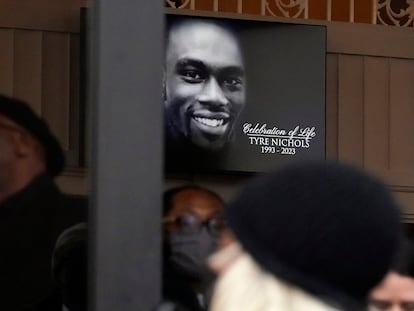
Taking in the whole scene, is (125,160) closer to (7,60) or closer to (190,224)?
(190,224)

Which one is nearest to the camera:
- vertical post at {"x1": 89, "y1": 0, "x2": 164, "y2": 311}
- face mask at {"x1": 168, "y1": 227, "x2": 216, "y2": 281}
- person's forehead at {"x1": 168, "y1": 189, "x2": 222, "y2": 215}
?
vertical post at {"x1": 89, "y1": 0, "x2": 164, "y2": 311}

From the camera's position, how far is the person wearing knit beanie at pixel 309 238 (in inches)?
47.9

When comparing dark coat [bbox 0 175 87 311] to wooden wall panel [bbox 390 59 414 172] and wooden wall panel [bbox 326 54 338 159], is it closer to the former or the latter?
wooden wall panel [bbox 326 54 338 159]

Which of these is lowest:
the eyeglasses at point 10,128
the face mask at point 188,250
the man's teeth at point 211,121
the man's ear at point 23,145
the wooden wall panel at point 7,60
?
the face mask at point 188,250

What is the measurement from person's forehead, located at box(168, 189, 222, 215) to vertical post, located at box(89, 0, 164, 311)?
3.74 feet

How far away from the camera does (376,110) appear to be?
5141 millimetres

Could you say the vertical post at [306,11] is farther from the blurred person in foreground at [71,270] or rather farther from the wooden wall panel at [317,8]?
the blurred person in foreground at [71,270]

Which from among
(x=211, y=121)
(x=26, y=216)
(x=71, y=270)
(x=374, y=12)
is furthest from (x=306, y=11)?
(x=71, y=270)

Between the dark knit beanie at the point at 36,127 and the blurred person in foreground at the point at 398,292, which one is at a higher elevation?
the dark knit beanie at the point at 36,127

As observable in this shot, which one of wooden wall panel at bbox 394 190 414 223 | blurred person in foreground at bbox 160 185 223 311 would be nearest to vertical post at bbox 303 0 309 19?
wooden wall panel at bbox 394 190 414 223

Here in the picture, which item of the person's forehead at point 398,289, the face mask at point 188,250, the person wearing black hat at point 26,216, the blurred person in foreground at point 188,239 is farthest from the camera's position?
the person wearing black hat at point 26,216

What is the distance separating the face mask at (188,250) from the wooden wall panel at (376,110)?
2076mm

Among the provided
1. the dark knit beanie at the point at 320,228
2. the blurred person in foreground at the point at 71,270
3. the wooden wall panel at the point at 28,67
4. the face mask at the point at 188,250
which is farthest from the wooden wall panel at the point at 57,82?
the dark knit beanie at the point at 320,228

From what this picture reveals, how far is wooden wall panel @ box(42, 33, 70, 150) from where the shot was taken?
4.58 metres
